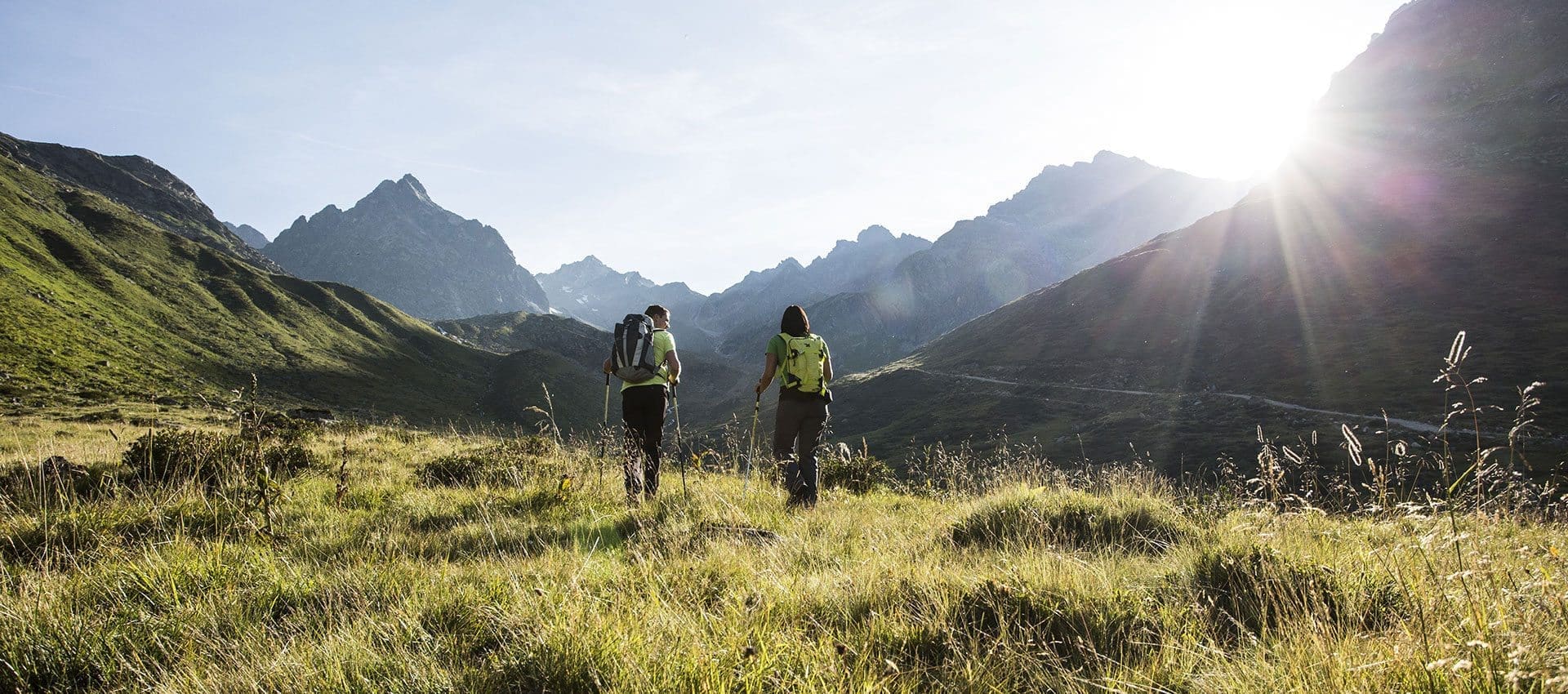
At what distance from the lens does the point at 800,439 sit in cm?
805

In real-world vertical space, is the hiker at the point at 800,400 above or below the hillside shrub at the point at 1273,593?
above

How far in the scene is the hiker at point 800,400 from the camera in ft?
26.3

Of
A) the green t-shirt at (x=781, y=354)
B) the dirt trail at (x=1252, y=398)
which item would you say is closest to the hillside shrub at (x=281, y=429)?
the green t-shirt at (x=781, y=354)

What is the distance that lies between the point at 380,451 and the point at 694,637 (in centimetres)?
1102

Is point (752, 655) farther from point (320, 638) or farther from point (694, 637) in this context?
point (320, 638)

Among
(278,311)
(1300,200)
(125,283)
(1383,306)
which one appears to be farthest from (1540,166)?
(125,283)

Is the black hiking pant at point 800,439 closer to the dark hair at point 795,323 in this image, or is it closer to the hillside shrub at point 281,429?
the dark hair at point 795,323

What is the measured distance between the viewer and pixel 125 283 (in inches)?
4707

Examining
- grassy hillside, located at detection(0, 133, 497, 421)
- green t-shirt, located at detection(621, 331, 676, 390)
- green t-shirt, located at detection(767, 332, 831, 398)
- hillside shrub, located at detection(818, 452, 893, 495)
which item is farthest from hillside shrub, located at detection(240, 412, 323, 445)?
grassy hillside, located at detection(0, 133, 497, 421)

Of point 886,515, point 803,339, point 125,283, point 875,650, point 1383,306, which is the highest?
point 125,283

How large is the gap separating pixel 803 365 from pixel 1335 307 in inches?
6976

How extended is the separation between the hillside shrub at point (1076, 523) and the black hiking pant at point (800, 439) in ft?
7.40

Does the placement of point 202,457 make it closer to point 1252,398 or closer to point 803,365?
point 803,365

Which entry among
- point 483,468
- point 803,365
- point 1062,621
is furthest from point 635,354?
point 1062,621
